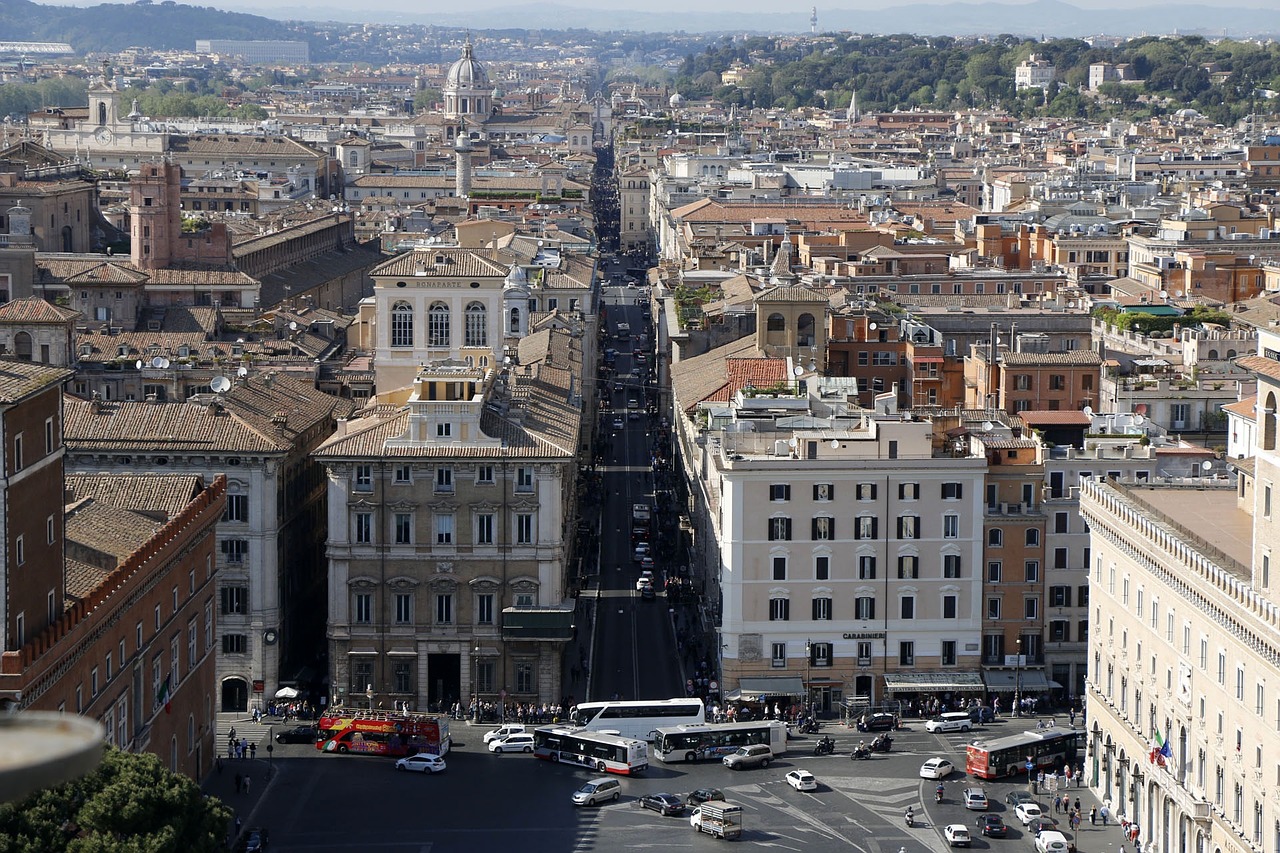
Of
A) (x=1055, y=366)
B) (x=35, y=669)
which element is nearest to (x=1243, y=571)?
(x=35, y=669)

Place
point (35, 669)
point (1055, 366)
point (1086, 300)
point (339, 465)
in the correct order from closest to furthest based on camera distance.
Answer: point (35, 669), point (339, 465), point (1055, 366), point (1086, 300)

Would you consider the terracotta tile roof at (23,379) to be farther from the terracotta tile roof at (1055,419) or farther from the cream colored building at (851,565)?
the terracotta tile roof at (1055,419)

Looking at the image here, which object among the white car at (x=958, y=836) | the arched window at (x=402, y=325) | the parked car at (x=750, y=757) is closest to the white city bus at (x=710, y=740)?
the parked car at (x=750, y=757)

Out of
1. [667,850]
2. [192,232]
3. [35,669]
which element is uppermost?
[192,232]

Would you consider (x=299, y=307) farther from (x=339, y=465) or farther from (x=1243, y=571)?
(x=1243, y=571)

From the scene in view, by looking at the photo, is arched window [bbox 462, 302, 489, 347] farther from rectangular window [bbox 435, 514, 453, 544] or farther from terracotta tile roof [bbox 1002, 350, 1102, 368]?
terracotta tile roof [bbox 1002, 350, 1102, 368]

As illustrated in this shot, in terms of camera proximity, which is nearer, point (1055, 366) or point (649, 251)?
point (1055, 366)

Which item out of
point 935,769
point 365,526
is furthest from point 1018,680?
point 365,526
